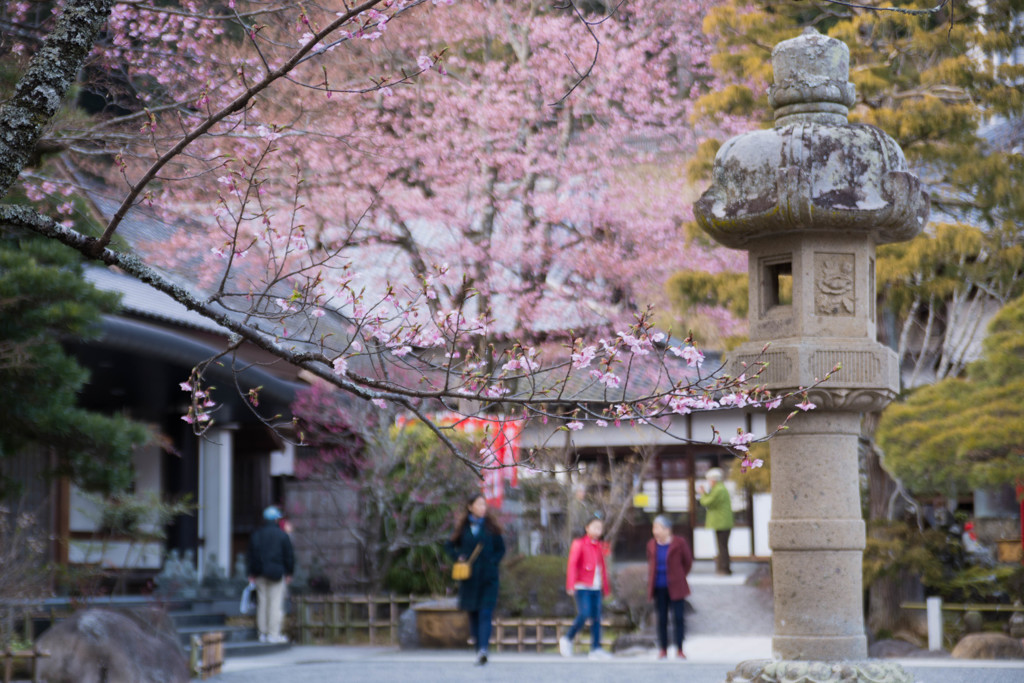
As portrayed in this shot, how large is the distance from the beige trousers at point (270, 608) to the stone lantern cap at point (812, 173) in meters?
8.20

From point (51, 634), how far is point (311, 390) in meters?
7.10

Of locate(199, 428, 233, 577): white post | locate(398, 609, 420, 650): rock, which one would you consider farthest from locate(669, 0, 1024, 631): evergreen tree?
locate(199, 428, 233, 577): white post

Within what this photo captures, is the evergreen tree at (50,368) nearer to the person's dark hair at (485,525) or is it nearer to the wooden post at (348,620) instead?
the person's dark hair at (485,525)

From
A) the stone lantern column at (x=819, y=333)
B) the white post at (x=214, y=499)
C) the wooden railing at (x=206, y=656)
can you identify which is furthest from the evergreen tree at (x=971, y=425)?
the white post at (x=214, y=499)

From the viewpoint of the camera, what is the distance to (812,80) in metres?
8.11

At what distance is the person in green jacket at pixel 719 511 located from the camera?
19.6m

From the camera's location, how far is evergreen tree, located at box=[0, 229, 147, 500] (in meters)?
8.71

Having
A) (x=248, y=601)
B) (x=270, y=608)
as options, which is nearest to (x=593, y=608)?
(x=270, y=608)

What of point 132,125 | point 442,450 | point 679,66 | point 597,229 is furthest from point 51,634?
point 679,66

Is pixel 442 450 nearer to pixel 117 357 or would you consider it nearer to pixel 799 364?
pixel 117 357

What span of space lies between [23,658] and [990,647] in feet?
29.1

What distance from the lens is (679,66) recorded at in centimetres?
2191

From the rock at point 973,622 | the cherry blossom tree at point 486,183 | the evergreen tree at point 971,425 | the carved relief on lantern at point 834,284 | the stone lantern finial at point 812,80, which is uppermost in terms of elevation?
the cherry blossom tree at point 486,183

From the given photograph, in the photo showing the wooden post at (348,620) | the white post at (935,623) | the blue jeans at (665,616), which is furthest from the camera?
the wooden post at (348,620)
